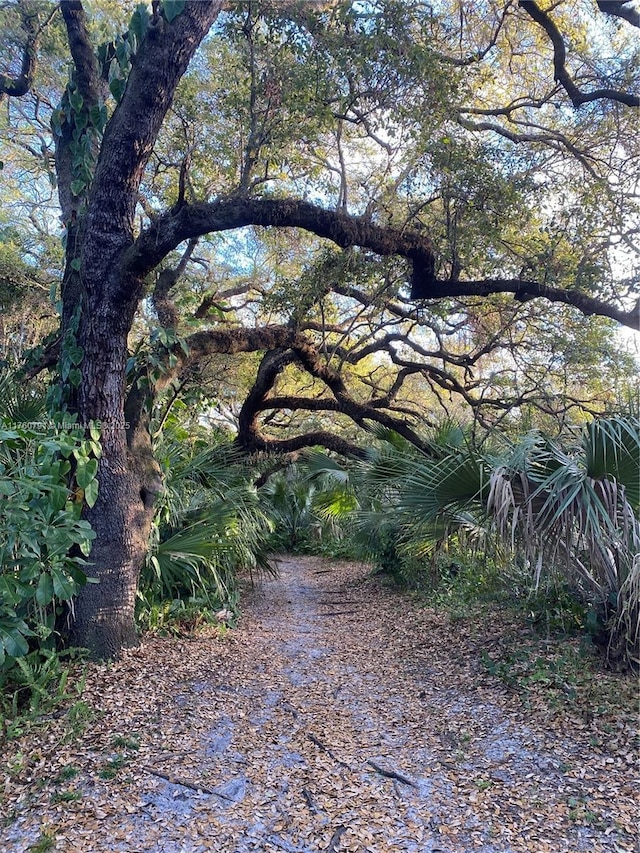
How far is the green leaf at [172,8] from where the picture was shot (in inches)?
143

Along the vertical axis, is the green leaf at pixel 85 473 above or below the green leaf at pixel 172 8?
below

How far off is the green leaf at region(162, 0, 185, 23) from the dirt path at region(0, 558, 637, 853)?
457cm

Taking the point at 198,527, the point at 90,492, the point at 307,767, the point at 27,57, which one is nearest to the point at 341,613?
the point at 198,527

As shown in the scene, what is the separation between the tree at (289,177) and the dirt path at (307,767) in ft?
3.28

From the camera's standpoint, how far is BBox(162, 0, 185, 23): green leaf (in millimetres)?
3645

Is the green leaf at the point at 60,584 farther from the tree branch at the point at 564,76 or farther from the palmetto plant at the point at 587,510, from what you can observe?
the tree branch at the point at 564,76

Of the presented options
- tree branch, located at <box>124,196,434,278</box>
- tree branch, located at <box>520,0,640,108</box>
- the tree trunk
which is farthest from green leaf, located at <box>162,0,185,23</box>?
tree branch, located at <box>520,0,640,108</box>

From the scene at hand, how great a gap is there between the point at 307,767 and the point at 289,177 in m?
6.75

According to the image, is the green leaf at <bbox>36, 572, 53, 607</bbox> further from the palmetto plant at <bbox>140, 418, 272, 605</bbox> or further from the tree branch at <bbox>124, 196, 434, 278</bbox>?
the tree branch at <bbox>124, 196, 434, 278</bbox>

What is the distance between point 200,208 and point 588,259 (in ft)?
13.6

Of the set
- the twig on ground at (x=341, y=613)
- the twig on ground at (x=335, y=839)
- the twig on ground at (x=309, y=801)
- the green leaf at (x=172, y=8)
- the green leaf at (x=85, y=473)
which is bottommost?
the twig on ground at (x=341, y=613)

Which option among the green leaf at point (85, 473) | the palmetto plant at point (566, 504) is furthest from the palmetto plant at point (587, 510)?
the green leaf at point (85, 473)

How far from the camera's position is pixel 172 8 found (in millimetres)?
3658

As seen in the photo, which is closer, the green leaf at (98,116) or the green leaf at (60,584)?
the green leaf at (60,584)
